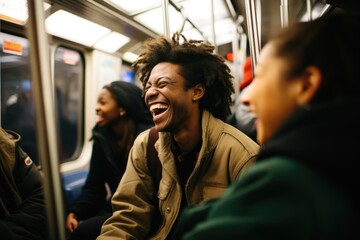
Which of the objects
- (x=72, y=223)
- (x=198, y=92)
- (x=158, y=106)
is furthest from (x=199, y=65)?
(x=72, y=223)

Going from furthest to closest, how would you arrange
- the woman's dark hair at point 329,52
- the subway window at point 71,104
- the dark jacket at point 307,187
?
the subway window at point 71,104, the woman's dark hair at point 329,52, the dark jacket at point 307,187

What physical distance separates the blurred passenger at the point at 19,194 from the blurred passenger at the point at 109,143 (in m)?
0.78

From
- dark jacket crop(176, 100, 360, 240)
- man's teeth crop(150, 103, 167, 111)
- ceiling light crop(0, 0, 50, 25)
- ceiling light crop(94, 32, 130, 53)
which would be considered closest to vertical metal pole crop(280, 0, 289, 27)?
man's teeth crop(150, 103, 167, 111)

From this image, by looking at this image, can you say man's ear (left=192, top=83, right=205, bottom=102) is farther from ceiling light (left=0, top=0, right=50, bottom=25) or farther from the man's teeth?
ceiling light (left=0, top=0, right=50, bottom=25)

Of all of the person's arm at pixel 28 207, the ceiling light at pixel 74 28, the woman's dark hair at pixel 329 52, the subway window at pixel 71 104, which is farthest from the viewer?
the subway window at pixel 71 104

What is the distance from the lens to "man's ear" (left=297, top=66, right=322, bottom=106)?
639 mm

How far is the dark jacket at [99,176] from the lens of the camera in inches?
92.4

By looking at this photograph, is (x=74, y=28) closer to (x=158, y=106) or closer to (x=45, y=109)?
(x=158, y=106)

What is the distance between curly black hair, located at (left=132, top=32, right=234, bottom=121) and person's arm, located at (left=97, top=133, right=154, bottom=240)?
46 centimetres

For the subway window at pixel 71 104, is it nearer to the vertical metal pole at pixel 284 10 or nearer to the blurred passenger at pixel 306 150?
the vertical metal pole at pixel 284 10

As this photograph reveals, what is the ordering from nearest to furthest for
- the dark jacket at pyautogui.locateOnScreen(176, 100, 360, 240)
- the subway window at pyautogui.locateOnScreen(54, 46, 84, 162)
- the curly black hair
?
the dark jacket at pyautogui.locateOnScreen(176, 100, 360, 240)
the curly black hair
the subway window at pyautogui.locateOnScreen(54, 46, 84, 162)

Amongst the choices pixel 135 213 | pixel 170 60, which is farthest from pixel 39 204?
pixel 170 60

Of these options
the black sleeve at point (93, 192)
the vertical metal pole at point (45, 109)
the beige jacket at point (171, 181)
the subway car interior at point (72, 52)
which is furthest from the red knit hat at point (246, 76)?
the vertical metal pole at point (45, 109)

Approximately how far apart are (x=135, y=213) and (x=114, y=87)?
1.56 m
